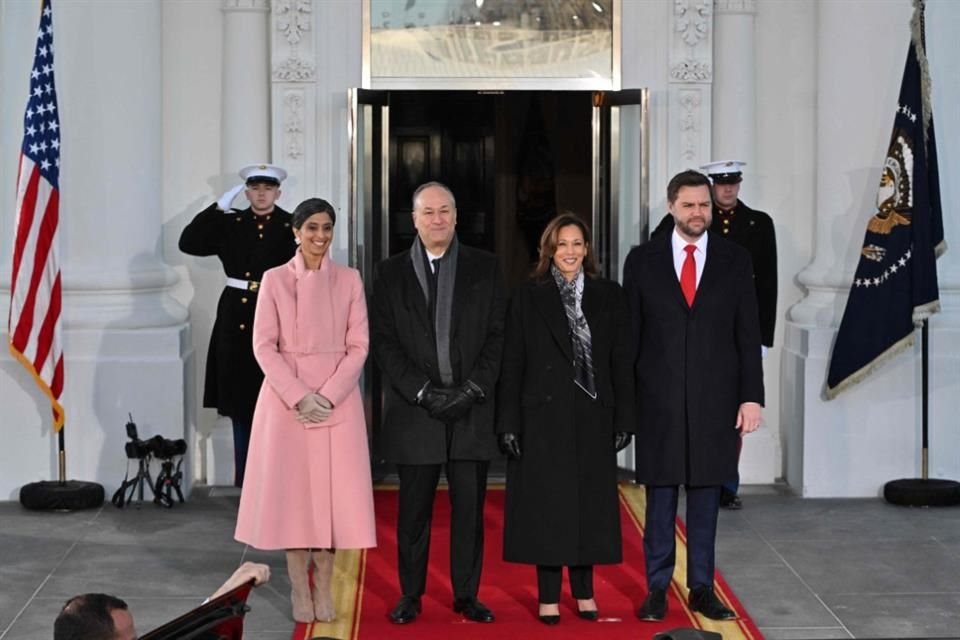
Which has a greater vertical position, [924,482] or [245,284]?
[245,284]

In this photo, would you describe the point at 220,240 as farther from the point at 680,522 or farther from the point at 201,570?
the point at 680,522

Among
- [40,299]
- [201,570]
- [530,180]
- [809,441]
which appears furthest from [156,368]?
[530,180]

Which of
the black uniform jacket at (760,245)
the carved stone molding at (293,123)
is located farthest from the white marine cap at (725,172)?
the carved stone molding at (293,123)

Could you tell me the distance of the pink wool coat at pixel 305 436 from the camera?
7.05 metres

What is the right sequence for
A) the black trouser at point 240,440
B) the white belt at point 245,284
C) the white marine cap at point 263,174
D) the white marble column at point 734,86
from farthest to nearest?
1. the white marble column at point 734,86
2. the black trouser at point 240,440
3. the white belt at point 245,284
4. the white marine cap at point 263,174

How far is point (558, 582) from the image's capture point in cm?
715

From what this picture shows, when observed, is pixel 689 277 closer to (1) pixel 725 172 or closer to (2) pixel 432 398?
(2) pixel 432 398

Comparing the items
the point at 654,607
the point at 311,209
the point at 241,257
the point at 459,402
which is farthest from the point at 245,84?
the point at 654,607

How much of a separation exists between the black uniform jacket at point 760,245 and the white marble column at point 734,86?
2.70ft

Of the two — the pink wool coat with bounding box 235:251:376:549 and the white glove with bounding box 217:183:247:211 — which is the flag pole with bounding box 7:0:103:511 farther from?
the pink wool coat with bounding box 235:251:376:549

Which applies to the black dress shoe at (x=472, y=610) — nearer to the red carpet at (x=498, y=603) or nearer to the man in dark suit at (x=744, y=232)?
the red carpet at (x=498, y=603)

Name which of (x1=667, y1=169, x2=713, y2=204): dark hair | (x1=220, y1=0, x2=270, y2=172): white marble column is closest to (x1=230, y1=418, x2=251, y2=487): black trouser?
(x1=220, y1=0, x2=270, y2=172): white marble column

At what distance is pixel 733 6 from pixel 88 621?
25.3ft

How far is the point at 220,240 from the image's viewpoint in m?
9.51
